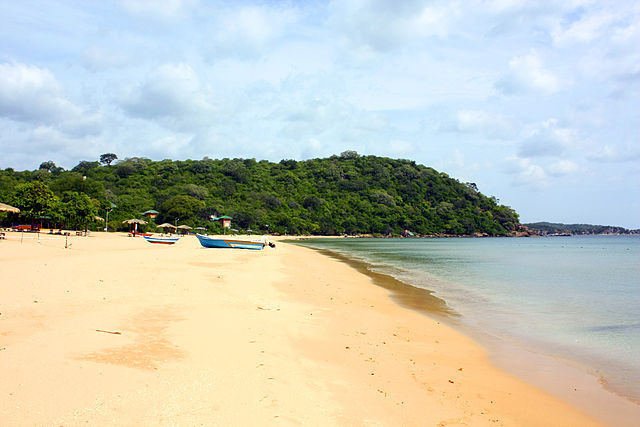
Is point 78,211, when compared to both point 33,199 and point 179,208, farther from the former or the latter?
point 179,208

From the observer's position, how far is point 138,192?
87.3 metres

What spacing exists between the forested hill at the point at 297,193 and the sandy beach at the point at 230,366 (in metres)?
62.5

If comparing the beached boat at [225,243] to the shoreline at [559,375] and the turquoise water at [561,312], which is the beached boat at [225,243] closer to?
the turquoise water at [561,312]

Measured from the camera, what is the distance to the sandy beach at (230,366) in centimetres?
381

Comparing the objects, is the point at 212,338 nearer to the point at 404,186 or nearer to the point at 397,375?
the point at 397,375

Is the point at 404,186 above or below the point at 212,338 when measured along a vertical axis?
above

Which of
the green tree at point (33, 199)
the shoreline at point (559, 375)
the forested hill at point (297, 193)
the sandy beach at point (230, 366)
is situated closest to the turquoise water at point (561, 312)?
the shoreline at point (559, 375)

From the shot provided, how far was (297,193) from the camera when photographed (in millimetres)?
109625

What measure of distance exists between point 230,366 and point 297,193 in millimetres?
104844

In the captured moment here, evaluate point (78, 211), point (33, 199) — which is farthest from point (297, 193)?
point (33, 199)

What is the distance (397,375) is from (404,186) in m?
118

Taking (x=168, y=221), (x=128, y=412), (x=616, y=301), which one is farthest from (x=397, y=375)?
(x=168, y=221)

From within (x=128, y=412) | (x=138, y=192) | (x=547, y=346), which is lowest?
(x=547, y=346)

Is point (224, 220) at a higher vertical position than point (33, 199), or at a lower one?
lower
